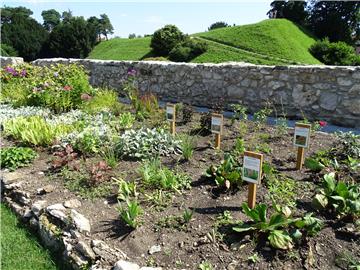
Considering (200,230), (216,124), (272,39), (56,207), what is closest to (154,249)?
(200,230)

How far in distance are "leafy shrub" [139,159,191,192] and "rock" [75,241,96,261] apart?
99 centimetres

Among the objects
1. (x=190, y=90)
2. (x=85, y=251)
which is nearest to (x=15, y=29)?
(x=190, y=90)

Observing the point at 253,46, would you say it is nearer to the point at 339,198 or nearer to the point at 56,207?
the point at 339,198

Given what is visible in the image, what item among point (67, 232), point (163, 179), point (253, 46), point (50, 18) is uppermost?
point (50, 18)

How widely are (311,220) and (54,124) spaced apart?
170 inches

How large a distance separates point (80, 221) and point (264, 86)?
4542 millimetres

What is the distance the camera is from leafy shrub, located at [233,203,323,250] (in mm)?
2441

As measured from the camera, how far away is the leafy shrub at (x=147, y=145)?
429 cm

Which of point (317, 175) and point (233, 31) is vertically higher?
point (233, 31)

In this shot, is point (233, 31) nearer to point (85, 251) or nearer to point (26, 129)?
point (26, 129)

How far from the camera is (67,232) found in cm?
287

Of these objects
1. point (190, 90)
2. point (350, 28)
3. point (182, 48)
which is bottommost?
point (190, 90)

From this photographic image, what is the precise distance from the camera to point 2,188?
391 centimetres

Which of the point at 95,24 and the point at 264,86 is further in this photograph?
the point at 95,24
